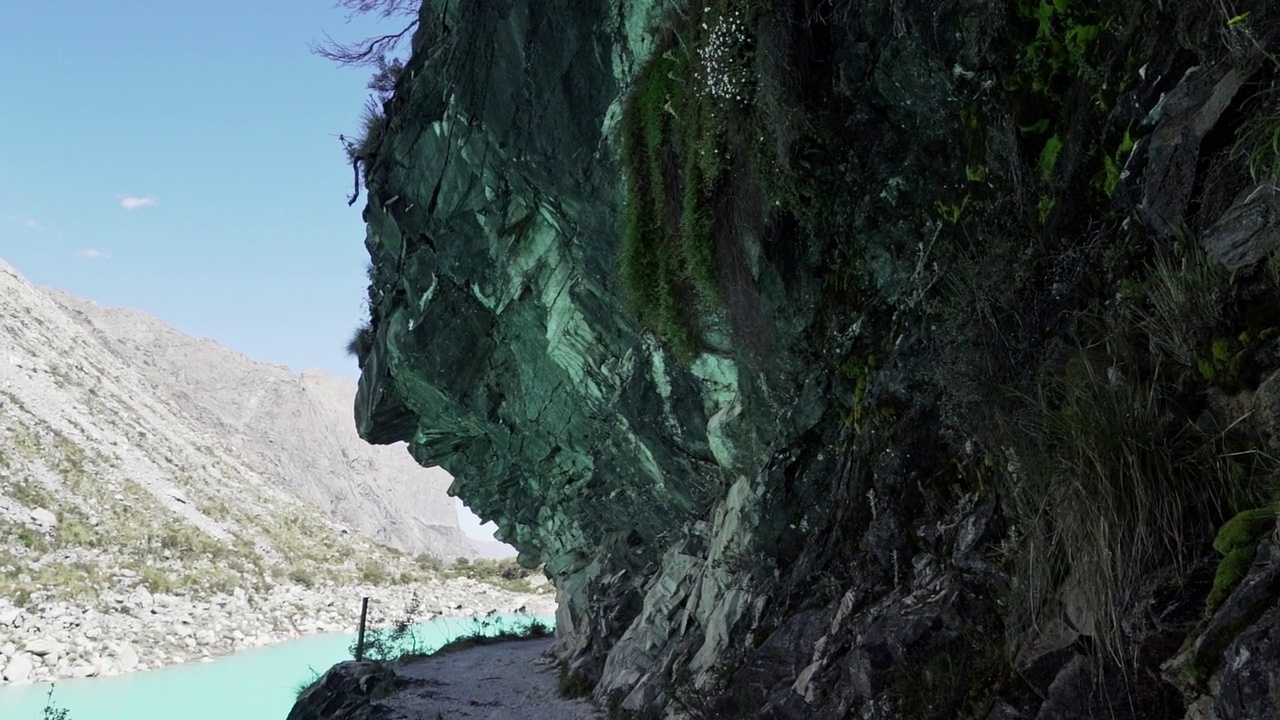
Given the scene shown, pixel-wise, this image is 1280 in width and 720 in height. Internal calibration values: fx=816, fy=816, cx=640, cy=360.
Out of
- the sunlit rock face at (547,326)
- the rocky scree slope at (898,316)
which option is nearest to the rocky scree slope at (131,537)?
the sunlit rock face at (547,326)

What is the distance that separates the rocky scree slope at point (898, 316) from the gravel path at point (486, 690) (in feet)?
2.92

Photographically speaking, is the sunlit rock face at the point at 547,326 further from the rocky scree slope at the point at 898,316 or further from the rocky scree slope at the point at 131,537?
the rocky scree slope at the point at 131,537

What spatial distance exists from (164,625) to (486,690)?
21.1 metres

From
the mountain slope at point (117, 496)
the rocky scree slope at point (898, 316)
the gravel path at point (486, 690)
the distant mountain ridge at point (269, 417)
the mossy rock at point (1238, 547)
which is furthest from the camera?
the distant mountain ridge at point (269, 417)

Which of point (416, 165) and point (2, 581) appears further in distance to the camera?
point (2, 581)

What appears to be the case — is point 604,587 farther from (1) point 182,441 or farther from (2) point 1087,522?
(1) point 182,441

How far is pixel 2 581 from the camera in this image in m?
27.5

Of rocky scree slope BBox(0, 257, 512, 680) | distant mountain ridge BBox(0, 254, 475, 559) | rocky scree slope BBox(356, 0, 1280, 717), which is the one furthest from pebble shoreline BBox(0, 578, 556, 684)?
distant mountain ridge BBox(0, 254, 475, 559)

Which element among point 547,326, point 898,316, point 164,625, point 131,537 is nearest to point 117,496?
point 131,537

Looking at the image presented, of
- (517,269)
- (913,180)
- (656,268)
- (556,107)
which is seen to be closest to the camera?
(913,180)

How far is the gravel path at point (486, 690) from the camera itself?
11.0 meters

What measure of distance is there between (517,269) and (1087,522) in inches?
367

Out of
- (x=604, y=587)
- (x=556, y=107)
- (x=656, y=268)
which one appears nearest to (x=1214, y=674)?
(x=656, y=268)

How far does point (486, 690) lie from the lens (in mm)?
13117
